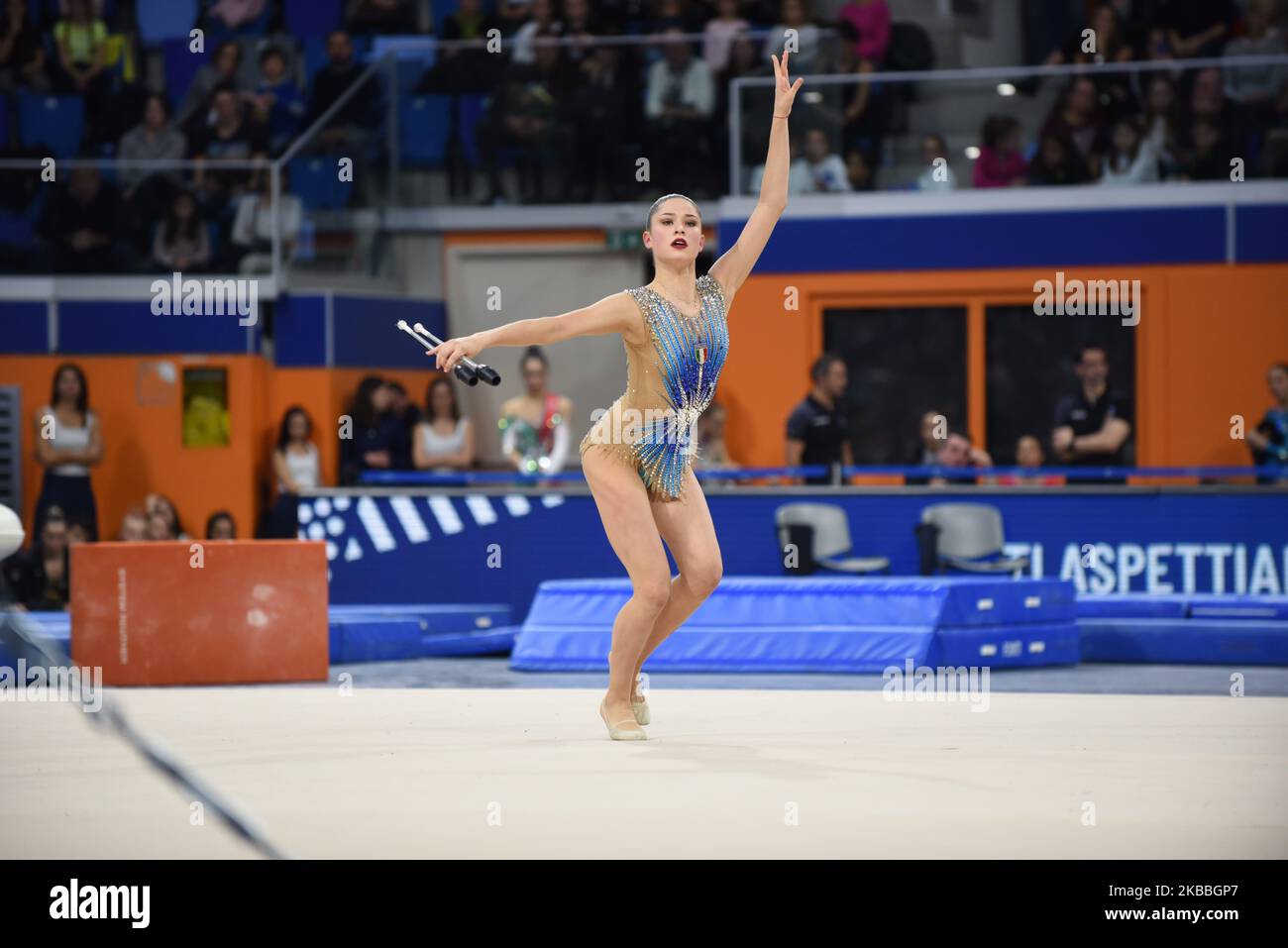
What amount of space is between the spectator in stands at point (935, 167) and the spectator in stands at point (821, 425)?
1794 mm

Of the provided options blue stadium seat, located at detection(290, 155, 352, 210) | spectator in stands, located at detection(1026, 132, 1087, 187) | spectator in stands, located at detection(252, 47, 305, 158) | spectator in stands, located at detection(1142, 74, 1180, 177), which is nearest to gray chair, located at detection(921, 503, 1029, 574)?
spectator in stands, located at detection(1026, 132, 1087, 187)

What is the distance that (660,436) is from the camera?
248 inches

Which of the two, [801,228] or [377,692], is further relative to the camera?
[801,228]

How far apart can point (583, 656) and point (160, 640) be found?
2.24 m

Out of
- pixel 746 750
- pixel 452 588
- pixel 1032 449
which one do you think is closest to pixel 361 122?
pixel 452 588

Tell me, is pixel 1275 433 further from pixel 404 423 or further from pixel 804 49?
pixel 404 423

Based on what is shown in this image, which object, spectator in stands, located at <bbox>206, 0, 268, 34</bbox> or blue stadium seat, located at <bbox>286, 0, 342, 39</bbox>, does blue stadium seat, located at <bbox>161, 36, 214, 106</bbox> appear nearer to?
spectator in stands, located at <bbox>206, 0, 268, 34</bbox>

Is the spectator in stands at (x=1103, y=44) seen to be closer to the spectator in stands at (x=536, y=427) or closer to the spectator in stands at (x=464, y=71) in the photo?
the spectator in stands at (x=464, y=71)

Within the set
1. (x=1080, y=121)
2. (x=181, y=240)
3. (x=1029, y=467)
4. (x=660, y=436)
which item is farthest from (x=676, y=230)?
(x=181, y=240)

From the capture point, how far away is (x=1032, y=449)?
1180 centimetres

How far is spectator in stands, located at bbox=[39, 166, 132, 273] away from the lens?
44.4 ft

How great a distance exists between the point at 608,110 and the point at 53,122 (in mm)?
5031
